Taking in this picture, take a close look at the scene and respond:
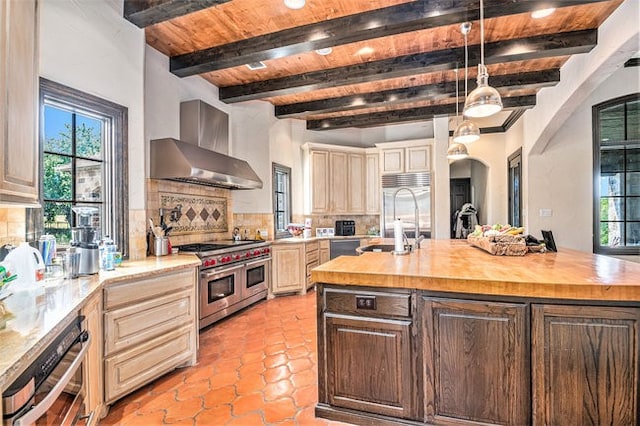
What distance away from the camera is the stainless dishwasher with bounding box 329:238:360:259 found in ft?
19.0

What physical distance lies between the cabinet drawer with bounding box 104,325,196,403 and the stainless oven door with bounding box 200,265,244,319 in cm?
76

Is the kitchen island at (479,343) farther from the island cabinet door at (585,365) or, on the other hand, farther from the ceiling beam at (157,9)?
the ceiling beam at (157,9)

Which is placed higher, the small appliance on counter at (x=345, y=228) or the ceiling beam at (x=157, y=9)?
the ceiling beam at (x=157, y=9)

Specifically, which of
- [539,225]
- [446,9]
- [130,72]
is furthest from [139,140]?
[539,225]

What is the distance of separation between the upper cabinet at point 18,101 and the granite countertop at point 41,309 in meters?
0.47

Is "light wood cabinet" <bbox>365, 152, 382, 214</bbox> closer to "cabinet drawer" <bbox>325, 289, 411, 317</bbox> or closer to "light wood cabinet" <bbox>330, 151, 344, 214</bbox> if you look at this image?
"light wood cabinet" <bbox>330, 151, 344, 214</bbox>

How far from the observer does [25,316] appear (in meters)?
1.33

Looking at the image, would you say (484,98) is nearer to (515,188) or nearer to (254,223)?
(254,223)

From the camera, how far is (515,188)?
6242 mm

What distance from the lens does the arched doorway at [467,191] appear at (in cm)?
727

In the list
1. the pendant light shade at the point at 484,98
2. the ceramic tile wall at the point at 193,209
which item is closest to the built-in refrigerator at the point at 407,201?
the ceramic tile wall at the point at 193,209

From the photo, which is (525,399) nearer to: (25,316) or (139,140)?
(25,316)

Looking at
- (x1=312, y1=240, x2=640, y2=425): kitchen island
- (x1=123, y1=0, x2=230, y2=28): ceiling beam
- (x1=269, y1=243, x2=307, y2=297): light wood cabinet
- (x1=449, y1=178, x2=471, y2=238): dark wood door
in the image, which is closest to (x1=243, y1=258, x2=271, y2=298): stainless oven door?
(x1=269, y1=243, x2=307, y2=297): light wood cabinet

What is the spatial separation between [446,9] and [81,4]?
2.80m
